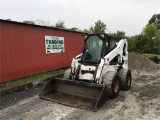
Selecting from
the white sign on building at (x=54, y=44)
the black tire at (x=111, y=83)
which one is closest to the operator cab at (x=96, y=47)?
the black tire at (x=111, y=83)

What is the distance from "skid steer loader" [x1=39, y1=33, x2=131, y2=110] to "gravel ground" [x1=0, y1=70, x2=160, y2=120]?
0.87 ft

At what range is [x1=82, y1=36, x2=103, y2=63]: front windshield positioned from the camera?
775 centimetres

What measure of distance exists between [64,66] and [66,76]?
618 cm

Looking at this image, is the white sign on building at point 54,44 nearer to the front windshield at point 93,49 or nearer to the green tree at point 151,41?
the front windshield at point 93,49

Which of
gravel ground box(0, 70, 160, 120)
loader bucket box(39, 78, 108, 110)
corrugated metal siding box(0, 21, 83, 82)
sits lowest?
gravel ground box(0, 70, 160, 120)

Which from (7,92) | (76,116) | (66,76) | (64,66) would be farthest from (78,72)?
(64,66)

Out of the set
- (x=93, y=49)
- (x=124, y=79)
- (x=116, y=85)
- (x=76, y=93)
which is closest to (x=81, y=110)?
(x=76, y=93)

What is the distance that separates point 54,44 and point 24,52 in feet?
9.06

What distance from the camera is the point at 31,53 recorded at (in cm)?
1112

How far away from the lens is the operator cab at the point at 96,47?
25.2 feet

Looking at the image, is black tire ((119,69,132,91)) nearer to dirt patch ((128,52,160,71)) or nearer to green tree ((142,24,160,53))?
dirt patch ((128,52,160,71))

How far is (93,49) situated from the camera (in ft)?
26.1

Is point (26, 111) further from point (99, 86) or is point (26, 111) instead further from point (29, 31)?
point (29, 31)

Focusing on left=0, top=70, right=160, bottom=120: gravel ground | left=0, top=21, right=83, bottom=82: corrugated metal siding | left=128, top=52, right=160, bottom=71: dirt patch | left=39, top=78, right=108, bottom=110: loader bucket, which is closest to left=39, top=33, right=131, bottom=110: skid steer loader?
left=39, top=78, right=108, bottom=110: loader bucket
